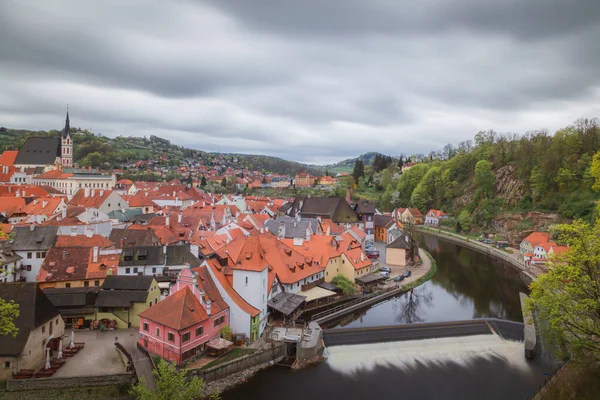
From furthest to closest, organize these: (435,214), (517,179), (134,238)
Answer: (435,214), (517,179), (134,238)

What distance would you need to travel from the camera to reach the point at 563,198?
65.8 m

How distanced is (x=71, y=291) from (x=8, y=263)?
672cm

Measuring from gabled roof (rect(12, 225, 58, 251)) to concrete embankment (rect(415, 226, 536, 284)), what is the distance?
4791 cm

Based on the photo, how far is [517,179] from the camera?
78500 mm

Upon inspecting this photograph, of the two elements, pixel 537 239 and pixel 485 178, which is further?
pixel 485 178

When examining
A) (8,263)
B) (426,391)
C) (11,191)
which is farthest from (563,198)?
(11,191)

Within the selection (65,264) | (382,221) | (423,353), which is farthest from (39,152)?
(423,353)

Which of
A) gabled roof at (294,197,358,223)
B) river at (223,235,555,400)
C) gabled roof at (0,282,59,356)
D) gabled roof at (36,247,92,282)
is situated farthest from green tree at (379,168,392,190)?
gabled roof at (0,282,59,356)

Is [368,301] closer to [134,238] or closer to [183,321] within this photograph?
[183,321]

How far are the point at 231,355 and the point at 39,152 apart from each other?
90.0 meters

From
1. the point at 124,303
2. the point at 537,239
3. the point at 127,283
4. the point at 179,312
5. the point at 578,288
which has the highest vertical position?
the point at 578,288

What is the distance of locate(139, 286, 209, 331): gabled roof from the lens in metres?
21.5

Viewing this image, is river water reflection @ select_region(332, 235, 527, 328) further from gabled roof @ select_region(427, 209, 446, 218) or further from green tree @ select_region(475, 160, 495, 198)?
gabled roof @ select_region(427, 209, 446, 218)

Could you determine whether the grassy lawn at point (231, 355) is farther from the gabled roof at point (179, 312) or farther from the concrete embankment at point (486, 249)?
the concrete embankment at point (486, 249)
